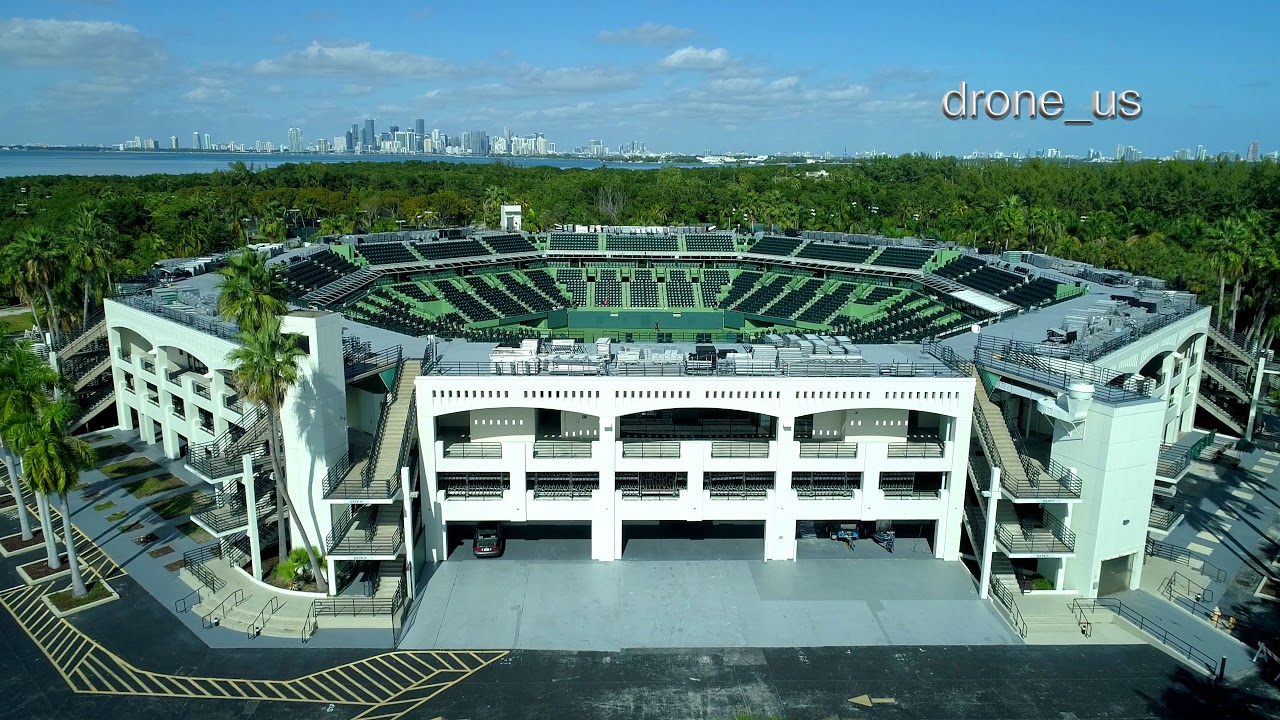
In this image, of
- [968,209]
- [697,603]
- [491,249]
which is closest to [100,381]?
[491,249]

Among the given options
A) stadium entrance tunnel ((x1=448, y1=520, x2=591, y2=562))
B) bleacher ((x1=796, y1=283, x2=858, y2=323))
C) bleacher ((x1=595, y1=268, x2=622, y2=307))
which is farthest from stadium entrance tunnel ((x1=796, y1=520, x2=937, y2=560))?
bleacher ((x1=595, y1=268, x2=622, y2=307))

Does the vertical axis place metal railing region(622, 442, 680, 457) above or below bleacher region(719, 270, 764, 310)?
below

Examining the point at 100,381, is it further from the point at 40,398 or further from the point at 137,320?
the point at 40,398

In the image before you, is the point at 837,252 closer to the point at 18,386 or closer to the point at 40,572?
the point at 18,386

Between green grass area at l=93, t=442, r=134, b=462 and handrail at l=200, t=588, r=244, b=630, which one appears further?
green grass area at l=93, t=442, r=134, b=462

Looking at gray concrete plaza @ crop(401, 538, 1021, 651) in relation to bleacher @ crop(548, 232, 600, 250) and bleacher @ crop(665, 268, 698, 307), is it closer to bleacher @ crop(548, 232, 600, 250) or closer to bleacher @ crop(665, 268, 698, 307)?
bleacher @ crop(665, 268, 698, 307)

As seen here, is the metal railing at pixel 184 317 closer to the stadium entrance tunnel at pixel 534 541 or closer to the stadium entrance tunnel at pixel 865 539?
the stadium entrance tunnel at pixel 534 541

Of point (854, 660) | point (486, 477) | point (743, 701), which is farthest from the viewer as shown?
point (486, 477)

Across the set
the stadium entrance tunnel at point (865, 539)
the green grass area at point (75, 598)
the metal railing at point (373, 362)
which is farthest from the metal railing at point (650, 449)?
the green grass area at point (75, 598)
